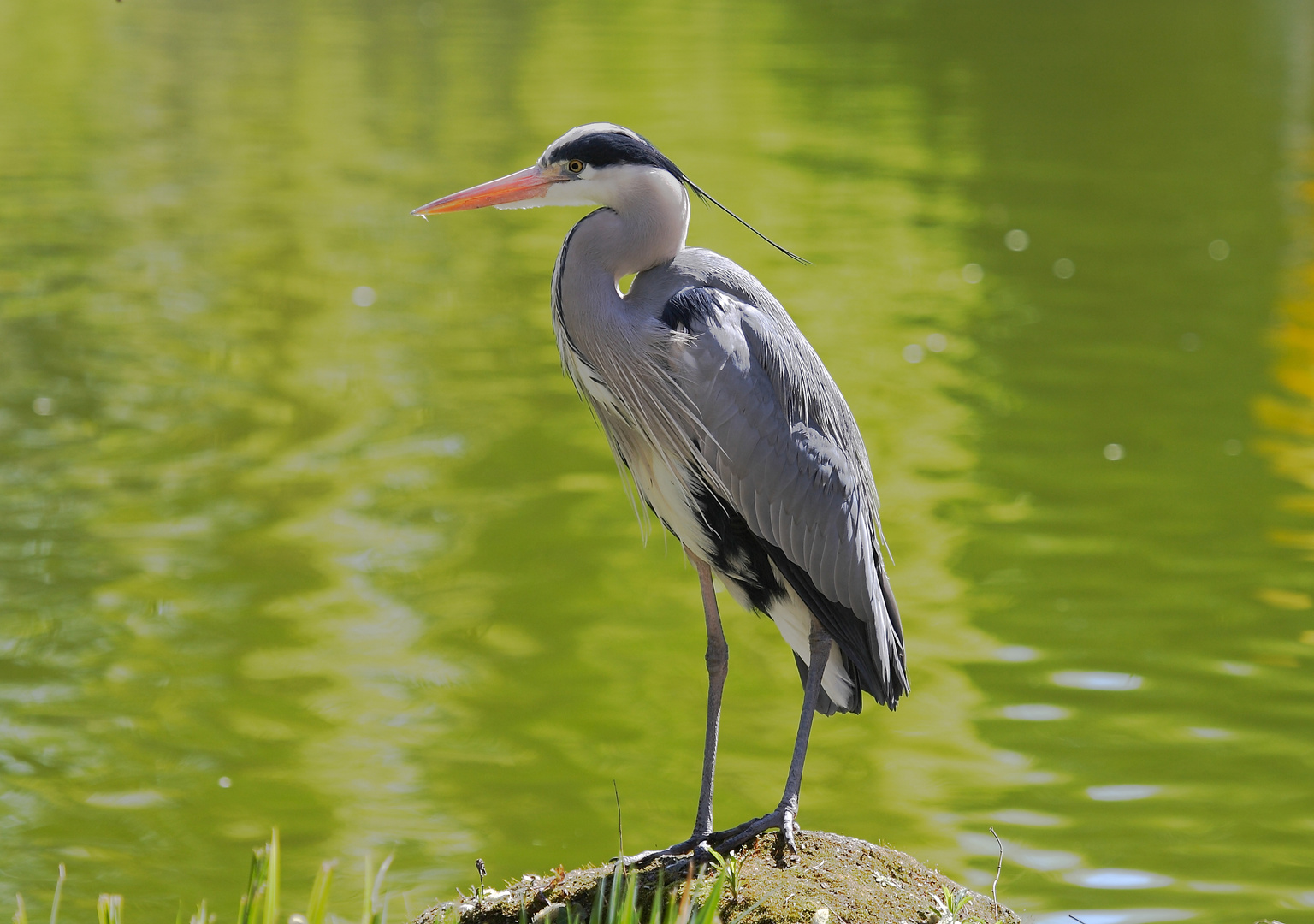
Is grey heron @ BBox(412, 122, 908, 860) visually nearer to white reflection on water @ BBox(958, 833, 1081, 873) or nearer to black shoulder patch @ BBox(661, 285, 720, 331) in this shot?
black shoulder patch @ BBox(661, 285, 720, 331)

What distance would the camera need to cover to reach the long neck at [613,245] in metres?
3.92

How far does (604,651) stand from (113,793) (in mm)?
2390

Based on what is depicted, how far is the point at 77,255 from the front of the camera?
13.2 m

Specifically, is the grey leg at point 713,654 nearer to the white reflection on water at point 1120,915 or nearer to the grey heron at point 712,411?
the grey heron at point 712,411

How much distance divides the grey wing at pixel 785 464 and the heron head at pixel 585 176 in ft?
1.09

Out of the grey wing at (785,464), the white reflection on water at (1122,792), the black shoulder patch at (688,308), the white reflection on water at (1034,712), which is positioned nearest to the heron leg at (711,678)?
the grey wing at (785,464)

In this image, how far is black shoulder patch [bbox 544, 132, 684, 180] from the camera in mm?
3898

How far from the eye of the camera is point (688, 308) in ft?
13.0

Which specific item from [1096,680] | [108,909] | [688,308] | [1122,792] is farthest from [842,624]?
[1096,680]

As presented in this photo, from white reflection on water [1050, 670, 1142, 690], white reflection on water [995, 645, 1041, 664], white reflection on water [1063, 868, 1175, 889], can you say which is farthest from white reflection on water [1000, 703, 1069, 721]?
white reflection on water [1063, 868, 1175, 889]

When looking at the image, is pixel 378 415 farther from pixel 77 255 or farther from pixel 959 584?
pixel 77 255

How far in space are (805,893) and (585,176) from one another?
78.1 inches

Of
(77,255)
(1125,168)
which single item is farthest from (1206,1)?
(77,255)

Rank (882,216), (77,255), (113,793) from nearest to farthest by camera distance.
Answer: (113,793)
(77,255)
(882,216)
